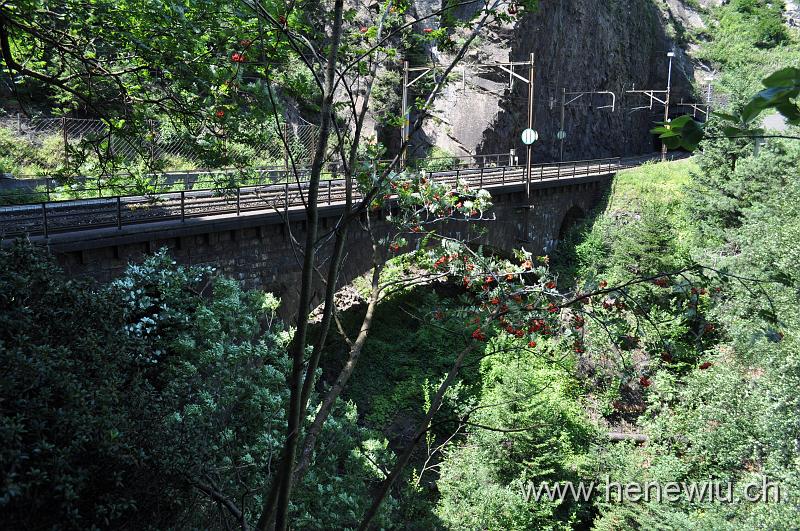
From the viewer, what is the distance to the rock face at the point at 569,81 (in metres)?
34.5

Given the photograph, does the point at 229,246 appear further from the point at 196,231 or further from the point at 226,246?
the point at 196,231

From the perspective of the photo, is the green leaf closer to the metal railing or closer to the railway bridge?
the metal railing

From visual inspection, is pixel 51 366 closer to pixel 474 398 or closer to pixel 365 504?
pixel 365 504

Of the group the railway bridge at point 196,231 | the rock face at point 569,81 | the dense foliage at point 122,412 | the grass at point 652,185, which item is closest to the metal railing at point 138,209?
the railway bridge at point 196,231

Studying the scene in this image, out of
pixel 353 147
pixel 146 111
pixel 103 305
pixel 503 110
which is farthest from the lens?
pixel 503 110

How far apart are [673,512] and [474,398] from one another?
7.02 meters

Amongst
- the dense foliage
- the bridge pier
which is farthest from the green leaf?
the bridge pier

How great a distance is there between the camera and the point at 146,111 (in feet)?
22.6

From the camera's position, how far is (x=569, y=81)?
132 feet

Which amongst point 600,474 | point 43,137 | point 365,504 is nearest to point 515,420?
point 600,474

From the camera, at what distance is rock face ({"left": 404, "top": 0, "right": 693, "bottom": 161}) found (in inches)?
1359

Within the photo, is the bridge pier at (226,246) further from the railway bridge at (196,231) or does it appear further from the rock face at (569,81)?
the rock face at (569,81)

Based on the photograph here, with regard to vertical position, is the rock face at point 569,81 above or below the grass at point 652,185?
above

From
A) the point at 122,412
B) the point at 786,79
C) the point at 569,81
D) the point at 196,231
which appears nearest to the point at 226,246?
the point at 196,231
